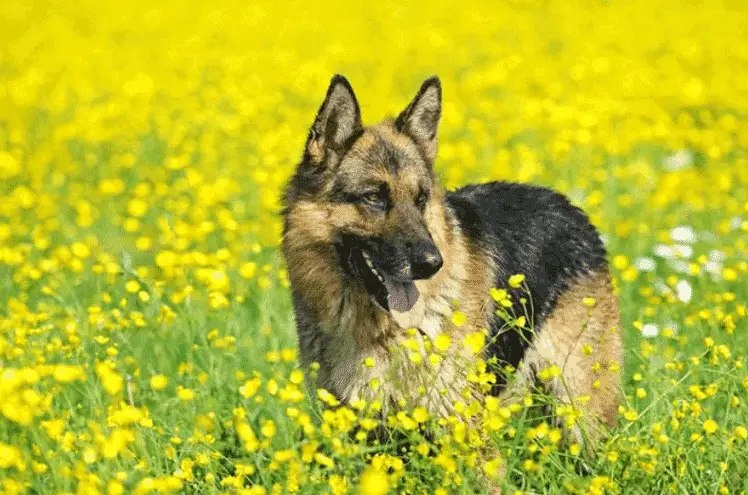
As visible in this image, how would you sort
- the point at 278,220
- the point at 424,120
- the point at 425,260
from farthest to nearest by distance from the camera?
1. the point at 278,220
2. the point at 424,120
3. the point at 425,260

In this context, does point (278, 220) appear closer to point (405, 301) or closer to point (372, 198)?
point (372, 198)

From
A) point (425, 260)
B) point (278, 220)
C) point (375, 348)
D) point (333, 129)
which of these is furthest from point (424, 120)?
point (278, 220)

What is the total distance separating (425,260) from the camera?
13.6ft

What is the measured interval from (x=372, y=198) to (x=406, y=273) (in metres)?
0.41

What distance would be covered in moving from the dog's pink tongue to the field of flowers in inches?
16.2

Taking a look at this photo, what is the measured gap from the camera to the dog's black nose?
414cm

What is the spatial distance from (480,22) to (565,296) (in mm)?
11405

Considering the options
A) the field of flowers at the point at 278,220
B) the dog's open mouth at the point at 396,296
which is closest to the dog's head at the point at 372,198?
the dog's open mouth at the point at 396,296

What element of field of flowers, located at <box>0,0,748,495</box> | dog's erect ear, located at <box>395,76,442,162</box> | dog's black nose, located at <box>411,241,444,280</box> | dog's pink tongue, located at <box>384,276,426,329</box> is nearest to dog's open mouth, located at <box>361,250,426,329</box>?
dog's pink tongue, located at <box>384,276,426,329</box>

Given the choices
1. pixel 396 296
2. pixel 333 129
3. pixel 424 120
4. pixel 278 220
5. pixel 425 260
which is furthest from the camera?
pixel 278 220

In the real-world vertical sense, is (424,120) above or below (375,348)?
above

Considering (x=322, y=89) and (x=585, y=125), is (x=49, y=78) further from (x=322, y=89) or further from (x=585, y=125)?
(x=585, y=125)

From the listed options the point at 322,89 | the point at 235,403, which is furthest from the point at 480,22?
the point at 235,403

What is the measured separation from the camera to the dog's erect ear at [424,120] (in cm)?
468
